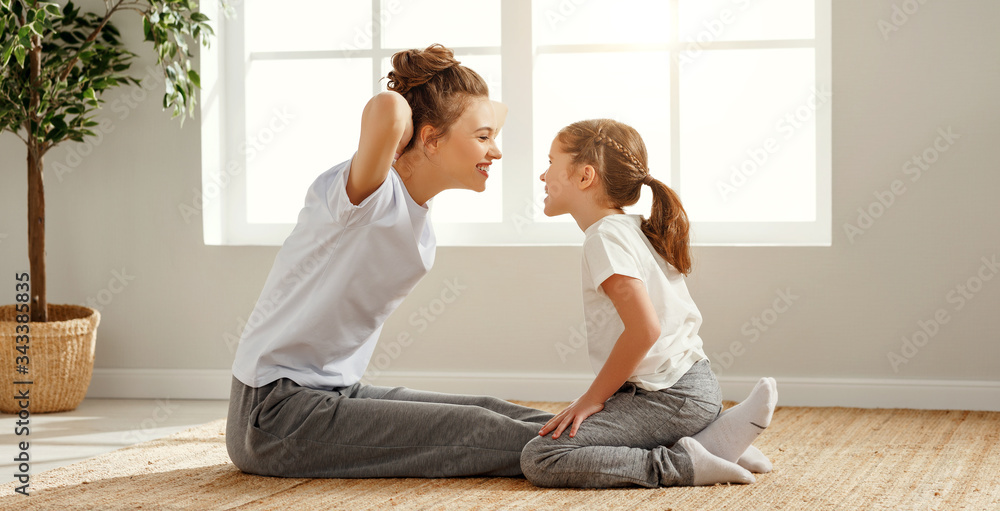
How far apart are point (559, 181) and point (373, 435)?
1.96 feet

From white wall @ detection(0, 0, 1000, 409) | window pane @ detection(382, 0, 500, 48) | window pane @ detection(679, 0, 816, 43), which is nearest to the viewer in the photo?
white wall @ detection(0, 0, 1000, 409)

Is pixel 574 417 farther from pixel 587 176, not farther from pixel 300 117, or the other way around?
pixel 300 117

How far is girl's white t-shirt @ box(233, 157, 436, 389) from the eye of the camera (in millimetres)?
1550

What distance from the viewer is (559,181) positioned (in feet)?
5.61

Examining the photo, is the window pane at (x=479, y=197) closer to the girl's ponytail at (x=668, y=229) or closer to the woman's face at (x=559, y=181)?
the woman's face at (x=559, y=181)

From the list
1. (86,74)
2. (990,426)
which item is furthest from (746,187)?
(86,74)

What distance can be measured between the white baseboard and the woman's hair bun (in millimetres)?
1301

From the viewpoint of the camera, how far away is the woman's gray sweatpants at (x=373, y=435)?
1569mm

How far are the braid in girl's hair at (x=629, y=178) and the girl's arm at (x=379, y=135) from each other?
1.28 feet

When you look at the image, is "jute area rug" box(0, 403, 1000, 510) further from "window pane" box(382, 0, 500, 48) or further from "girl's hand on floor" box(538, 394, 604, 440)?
"window pane" box(382, 0, 500, 48)

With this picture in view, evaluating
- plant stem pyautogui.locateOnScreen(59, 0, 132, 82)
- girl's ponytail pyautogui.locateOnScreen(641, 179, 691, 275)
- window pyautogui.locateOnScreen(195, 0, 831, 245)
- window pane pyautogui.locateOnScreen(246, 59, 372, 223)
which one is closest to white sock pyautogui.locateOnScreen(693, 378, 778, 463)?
girl's ponytail pyautogui.locateOnScreen(641, 179, 691, 275)

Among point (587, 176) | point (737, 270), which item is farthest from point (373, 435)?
point (737, 270)

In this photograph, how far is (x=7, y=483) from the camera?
1701mm

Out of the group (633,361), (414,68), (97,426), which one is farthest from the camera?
(97,426)
